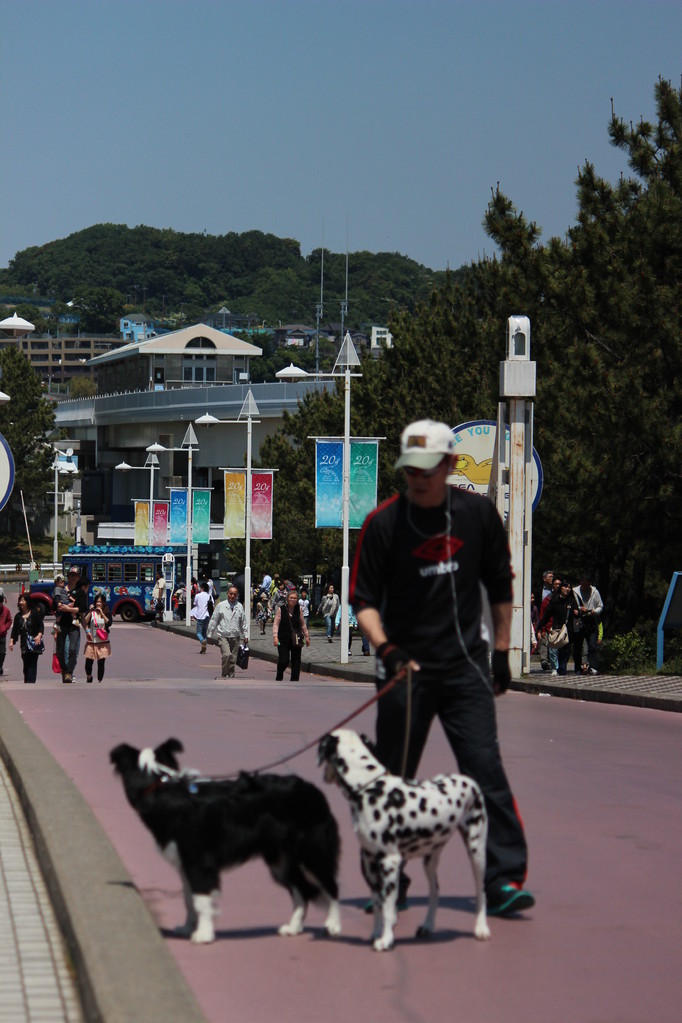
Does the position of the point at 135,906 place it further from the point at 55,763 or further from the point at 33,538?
the point at 33,538

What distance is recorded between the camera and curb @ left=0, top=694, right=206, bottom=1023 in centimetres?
482

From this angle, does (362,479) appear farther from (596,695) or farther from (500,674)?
(500,674)

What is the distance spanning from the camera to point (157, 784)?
618 cm

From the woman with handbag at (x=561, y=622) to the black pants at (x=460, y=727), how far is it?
2001cm

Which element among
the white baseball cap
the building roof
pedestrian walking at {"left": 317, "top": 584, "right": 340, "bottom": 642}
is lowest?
pedestrian walking at {"left": 317, "top": 584, "right": 340, "bottom": 642}

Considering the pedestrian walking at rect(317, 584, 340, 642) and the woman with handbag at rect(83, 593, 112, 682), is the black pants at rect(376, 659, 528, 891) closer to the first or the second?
the woman with handbag at rect(83, 593, 112, 682)

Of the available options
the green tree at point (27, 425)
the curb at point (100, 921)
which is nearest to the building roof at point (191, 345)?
the green tree at point (27, 425)

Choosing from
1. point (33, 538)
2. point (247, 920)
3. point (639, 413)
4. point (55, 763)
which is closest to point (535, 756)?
point (55, 763)

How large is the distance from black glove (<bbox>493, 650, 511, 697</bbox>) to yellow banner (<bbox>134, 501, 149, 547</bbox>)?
61.1 m

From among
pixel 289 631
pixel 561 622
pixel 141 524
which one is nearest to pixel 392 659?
pixel 561 622

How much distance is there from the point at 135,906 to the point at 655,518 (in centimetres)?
2412

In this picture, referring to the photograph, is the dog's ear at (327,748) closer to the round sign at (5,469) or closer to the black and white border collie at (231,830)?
the black and white border collie at (231,830)

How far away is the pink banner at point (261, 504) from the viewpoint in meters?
46.8

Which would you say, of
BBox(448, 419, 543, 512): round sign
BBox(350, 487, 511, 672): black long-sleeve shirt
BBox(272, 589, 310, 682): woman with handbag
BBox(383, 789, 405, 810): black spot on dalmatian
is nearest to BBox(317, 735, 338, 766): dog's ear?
BBox(383, 789, 405, 810): black spot on dalmatian
